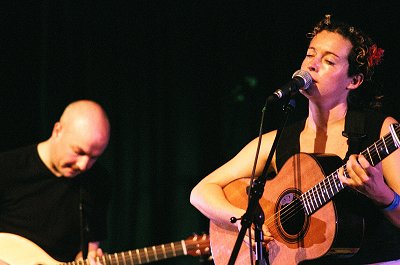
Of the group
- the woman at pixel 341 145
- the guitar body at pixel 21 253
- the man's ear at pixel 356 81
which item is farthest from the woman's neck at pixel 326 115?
the guitar body at pixel 21 253

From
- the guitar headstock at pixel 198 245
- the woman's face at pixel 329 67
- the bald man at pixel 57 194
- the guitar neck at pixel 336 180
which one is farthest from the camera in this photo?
the bald man at pixel 57 194

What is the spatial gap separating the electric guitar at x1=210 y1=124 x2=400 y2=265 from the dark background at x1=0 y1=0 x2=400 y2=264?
1872 mm

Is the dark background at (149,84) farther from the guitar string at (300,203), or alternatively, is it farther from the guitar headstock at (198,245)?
the guitar string at (300,203)

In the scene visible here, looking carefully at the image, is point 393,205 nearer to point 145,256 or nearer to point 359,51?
point 359,51

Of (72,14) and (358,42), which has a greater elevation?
(72,14)

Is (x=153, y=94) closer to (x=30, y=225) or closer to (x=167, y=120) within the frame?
(x=167, y=120)

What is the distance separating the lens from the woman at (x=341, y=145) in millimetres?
3381

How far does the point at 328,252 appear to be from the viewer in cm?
349

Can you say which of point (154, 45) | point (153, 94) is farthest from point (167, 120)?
point (154, 45)

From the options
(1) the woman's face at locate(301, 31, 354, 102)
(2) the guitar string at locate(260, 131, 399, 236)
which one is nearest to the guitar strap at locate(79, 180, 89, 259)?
Answer: (2) the guitar string at locate(260, 131, 399, 236)

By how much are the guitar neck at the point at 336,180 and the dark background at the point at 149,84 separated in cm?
213

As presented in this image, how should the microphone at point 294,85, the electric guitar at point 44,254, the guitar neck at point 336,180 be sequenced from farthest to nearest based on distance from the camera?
1. the electric guitar at point 44,254
2. the microphone at point 294,85
3. the guitar neck at point 336,180

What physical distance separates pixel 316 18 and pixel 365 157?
2346 millimetres

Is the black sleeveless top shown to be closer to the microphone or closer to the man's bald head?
the microphone
